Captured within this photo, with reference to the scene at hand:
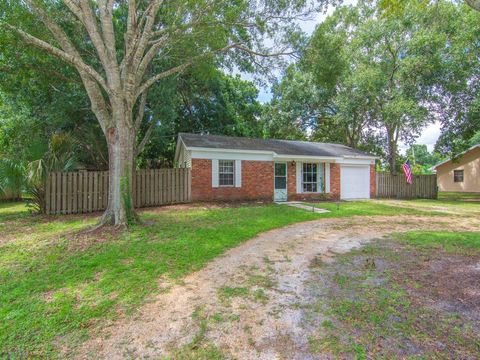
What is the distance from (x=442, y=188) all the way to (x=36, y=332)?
33986 mm

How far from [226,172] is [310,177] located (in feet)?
16.8

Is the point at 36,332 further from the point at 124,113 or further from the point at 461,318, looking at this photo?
the point at 124,113

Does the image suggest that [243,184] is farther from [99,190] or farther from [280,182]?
[99,190]

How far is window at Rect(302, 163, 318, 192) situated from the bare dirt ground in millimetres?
9965

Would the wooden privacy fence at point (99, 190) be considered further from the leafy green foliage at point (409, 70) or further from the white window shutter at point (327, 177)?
the white window shutter at point (327, 177)

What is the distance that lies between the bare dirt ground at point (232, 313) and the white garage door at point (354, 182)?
11434mm

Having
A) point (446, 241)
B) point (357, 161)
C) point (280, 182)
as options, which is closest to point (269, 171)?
point (280, 182)

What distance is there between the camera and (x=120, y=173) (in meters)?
6.94

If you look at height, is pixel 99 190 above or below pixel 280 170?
below

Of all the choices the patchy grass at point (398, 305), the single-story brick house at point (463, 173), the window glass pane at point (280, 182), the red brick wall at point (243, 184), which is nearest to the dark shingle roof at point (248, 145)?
the red brick wall at point (243, 184)

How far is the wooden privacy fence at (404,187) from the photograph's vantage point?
17469mm

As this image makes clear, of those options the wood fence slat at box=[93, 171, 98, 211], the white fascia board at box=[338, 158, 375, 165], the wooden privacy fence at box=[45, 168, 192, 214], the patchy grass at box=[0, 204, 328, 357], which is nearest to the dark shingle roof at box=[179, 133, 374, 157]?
the white fascia board at box=[338, 158, 375, 165]

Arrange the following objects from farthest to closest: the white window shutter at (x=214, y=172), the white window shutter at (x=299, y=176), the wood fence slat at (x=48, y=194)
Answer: the white window shutter at (x=299, y=176) < the white window shutter at (x=214, y=172) < the wood fence slat at (x=48, y=194)

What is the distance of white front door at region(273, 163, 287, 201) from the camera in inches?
575
